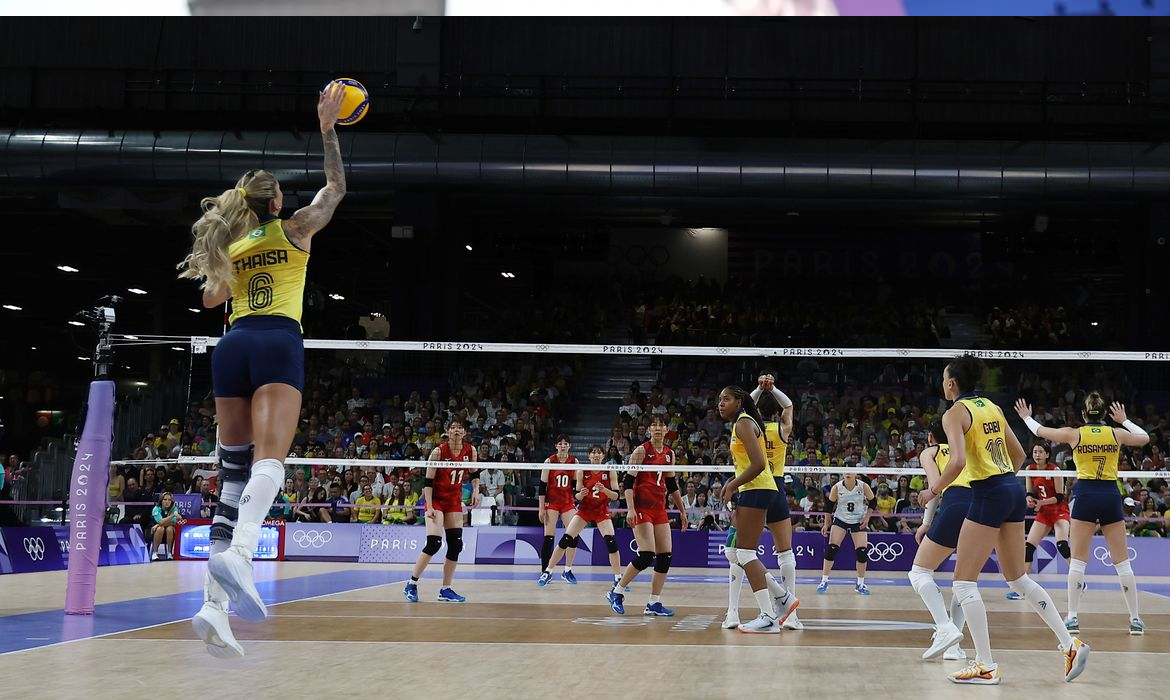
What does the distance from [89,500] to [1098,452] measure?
8463mm

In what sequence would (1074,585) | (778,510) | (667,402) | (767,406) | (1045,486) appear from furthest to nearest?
(667,402)
(1045,486)
(1074,585)
(767,406)
(778,510)

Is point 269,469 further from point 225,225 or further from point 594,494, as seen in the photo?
point 594,494

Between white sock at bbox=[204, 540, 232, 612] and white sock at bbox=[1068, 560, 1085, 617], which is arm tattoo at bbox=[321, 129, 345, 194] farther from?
white sock at bbox=[1068, 560, 1085, 617]

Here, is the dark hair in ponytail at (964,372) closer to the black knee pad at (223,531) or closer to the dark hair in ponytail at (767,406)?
the dark hair in ponytail at (767,406)

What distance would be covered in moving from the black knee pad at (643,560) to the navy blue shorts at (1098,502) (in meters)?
3.85

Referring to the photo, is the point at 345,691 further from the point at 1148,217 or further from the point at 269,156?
→ the point at 1148,217

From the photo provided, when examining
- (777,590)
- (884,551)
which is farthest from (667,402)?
(777,590)

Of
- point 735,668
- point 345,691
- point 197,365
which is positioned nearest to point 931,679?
point 735,668

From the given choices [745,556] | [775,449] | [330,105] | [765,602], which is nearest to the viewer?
[330,105]

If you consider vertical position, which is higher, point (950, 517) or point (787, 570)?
point (950, 517)

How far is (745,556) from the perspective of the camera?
865 cm

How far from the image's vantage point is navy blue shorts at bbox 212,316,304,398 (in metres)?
4.07

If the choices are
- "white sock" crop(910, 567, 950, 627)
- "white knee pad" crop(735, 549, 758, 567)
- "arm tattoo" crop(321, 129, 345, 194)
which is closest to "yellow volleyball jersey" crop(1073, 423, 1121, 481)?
"white knee pad" crop(735, 549, 758, 567)

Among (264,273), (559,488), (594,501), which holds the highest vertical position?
(264,273)
